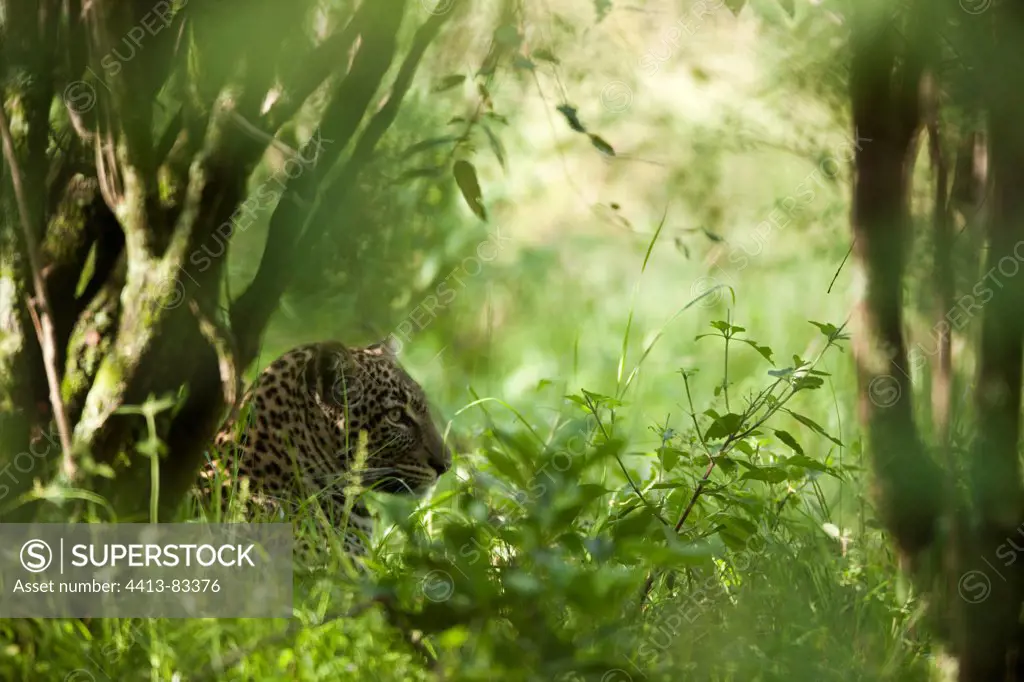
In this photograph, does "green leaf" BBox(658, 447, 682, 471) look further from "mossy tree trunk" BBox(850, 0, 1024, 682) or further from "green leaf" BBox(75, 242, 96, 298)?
"green leaf" BBox(75, 242, 96, 298)

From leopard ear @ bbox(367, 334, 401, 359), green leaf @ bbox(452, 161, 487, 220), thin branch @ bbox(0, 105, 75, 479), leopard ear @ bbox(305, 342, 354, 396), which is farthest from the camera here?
leopard ear @ bbox(367, 334, 401, 359)

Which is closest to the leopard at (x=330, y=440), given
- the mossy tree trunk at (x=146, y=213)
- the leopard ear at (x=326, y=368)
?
the leopard ear at (x=326, y=368)

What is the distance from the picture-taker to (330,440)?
12.3 feet

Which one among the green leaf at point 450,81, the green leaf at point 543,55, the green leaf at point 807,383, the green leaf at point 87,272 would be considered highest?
the green leaf at point 543,55

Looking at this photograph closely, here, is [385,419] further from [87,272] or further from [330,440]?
[87,272]

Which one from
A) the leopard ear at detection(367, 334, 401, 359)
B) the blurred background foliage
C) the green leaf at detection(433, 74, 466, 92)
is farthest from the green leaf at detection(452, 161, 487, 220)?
the leopard ear at detection(367, 334, 401, 359)

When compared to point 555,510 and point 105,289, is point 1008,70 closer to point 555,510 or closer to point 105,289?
point 555,510

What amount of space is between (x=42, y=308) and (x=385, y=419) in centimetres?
130

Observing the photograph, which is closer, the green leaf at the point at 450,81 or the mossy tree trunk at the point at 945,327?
the mossy tree trunk at the point at 945,327

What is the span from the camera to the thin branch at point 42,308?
2.88m

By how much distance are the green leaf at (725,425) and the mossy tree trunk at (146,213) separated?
1209 millimetres

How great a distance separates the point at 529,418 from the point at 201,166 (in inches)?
115

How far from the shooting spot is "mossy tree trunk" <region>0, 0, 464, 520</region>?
2.96m

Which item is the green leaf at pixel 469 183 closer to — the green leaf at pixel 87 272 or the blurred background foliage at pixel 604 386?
the blurred background foliage at pixel 604 386
